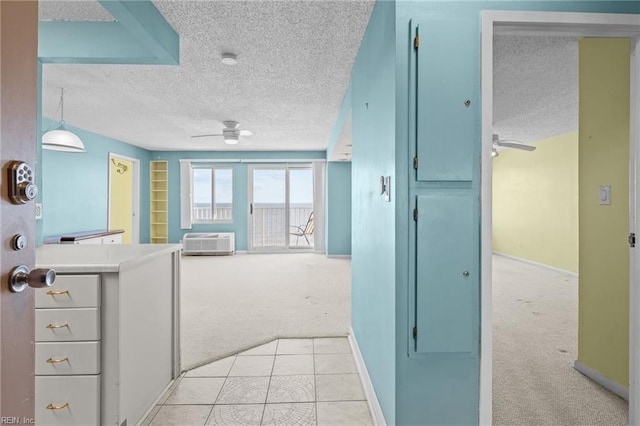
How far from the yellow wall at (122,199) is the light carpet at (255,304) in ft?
5.21

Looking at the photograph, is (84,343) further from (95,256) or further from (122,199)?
(122,199)

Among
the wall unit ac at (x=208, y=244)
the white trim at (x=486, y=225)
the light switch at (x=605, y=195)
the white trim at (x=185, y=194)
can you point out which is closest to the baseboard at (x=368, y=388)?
the white trim at (x=486, y=225)

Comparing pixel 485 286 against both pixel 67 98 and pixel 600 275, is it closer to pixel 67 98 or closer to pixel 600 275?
pixel 600 275

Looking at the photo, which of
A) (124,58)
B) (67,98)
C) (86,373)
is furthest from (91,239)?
(86,373)

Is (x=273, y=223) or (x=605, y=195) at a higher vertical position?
(x=605, y=195)

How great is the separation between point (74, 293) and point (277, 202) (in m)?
6.31

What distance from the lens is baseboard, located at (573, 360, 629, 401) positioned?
1955 millimetres

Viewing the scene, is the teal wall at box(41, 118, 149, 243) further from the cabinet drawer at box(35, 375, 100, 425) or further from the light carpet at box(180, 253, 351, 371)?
the cabinet drawer at box(35, 375, 100, 425)

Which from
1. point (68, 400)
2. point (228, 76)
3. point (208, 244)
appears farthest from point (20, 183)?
point (208, 244)

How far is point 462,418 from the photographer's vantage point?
1.44 metres

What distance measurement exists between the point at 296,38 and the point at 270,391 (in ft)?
7.95

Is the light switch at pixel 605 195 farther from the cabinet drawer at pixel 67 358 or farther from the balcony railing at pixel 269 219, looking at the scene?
the balcony railing at pixel 269 219

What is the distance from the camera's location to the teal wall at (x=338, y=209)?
704 cm

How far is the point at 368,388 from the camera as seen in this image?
1.94 m
